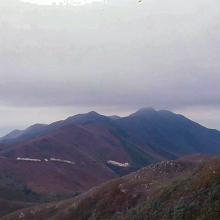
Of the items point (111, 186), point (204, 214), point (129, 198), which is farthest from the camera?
point (111, 186)

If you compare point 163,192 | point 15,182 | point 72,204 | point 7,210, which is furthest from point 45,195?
point 163,192

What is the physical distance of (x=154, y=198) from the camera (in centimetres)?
6956

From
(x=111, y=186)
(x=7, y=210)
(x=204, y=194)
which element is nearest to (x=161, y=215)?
(x=204, y=194)

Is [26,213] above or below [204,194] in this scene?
below

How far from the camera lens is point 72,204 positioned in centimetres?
9394

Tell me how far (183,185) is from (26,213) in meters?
47.6

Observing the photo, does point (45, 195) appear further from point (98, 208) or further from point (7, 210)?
point (98, 208)

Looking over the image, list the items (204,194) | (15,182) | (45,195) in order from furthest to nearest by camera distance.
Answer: (15,182), (45,195), (204,194)

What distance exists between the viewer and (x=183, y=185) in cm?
6688

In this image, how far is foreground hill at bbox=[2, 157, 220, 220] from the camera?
5656cm

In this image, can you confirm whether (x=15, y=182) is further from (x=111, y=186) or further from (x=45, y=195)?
(x=111, y=186)

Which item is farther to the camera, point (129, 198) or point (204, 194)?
point (129, 198)

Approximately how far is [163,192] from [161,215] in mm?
8182

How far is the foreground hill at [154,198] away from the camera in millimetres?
56562
